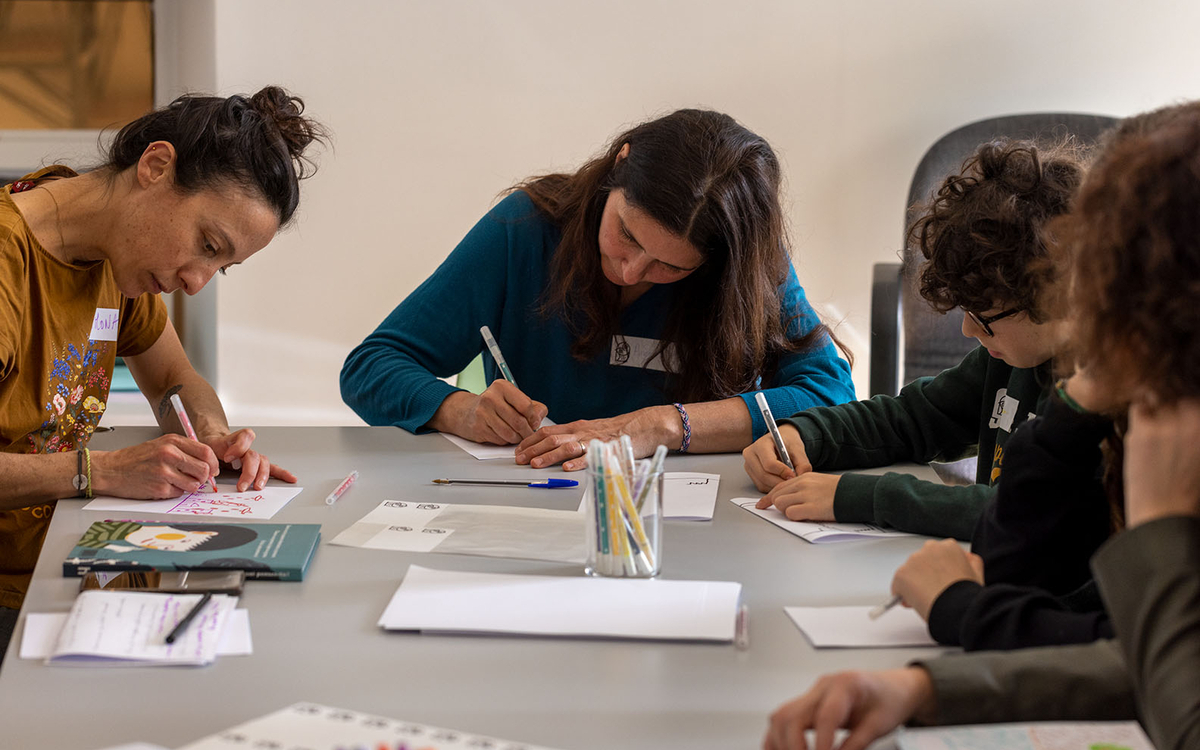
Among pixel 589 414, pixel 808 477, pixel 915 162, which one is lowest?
pixel 589 414

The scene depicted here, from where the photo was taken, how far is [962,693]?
0.69 meters

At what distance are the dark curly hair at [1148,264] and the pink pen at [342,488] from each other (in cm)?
88

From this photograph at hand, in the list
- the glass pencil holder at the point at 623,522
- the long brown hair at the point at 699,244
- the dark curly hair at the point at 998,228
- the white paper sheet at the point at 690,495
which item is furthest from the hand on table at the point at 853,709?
the long brown hair at the point at 699,244

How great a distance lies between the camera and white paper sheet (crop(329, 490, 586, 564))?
43.0 inches

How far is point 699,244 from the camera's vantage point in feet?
5.58

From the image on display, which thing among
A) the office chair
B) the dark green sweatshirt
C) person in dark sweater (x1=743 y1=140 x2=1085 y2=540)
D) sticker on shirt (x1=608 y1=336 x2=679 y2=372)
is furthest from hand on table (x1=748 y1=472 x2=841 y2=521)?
the office chair

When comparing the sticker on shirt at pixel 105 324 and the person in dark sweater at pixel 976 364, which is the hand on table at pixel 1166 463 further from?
the sticker on shirt at pixel 105 324

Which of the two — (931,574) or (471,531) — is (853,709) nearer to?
(931,574)

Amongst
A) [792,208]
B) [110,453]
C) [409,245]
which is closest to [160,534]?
[110,453]

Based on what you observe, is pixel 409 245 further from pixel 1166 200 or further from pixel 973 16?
pixel 1166 200

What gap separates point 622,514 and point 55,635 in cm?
49

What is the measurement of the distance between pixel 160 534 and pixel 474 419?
638 millimetres

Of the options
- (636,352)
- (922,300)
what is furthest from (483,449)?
(922,300)

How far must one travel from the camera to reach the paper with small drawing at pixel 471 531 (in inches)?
43.0
